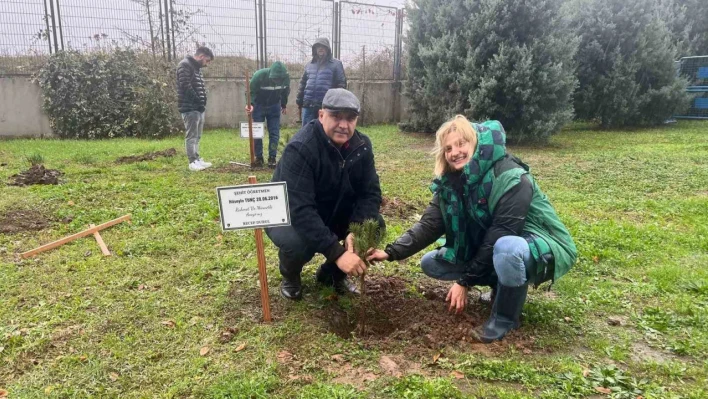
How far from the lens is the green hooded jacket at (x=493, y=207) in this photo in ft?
8.96

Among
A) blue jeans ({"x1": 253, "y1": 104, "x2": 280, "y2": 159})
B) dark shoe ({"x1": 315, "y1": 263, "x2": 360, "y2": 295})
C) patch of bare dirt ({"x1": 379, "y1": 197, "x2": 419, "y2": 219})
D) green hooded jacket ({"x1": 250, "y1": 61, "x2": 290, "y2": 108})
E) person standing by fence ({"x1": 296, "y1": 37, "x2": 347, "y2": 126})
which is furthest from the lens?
blue jeans ({"x1": 253, "y1": 104, "x2": 280, "y2": 159})

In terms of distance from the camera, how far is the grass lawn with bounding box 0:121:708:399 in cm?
244

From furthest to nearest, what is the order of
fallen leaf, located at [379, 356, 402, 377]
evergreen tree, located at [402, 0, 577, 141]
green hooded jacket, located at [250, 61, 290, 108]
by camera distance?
evergreen tree, located at [402, 0, 577, 141] < green hooded jacket, located at [250, 61, 290, 108] < fallen leaf, located at [379, 356, 402, 377]

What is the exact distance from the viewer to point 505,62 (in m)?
10.0

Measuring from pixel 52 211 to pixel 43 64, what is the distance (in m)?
7.49

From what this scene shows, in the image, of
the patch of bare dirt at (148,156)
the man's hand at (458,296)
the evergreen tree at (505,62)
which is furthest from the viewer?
the evergreen tree at (505,62)

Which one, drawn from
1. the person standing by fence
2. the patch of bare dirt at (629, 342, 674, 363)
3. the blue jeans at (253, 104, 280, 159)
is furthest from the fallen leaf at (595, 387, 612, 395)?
the blue jeans at (253, 104, 280, 159)

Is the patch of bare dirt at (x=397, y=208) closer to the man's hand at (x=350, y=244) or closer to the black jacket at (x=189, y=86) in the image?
the man's hand at (x=350, y=244)

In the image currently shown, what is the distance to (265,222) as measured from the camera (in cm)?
282

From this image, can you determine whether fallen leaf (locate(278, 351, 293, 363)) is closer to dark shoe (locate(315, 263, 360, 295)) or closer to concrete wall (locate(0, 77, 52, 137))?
dark shoe (locate(315, 263, 360, 295))

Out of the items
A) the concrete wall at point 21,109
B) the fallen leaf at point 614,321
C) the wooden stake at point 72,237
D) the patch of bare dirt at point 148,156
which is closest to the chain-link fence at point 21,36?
the concrete wall at point 21,109

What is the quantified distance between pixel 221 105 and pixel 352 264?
11009 millimetres

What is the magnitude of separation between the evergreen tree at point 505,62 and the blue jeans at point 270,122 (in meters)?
4.41

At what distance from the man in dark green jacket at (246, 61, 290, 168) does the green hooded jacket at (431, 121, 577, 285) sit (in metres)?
5.20
